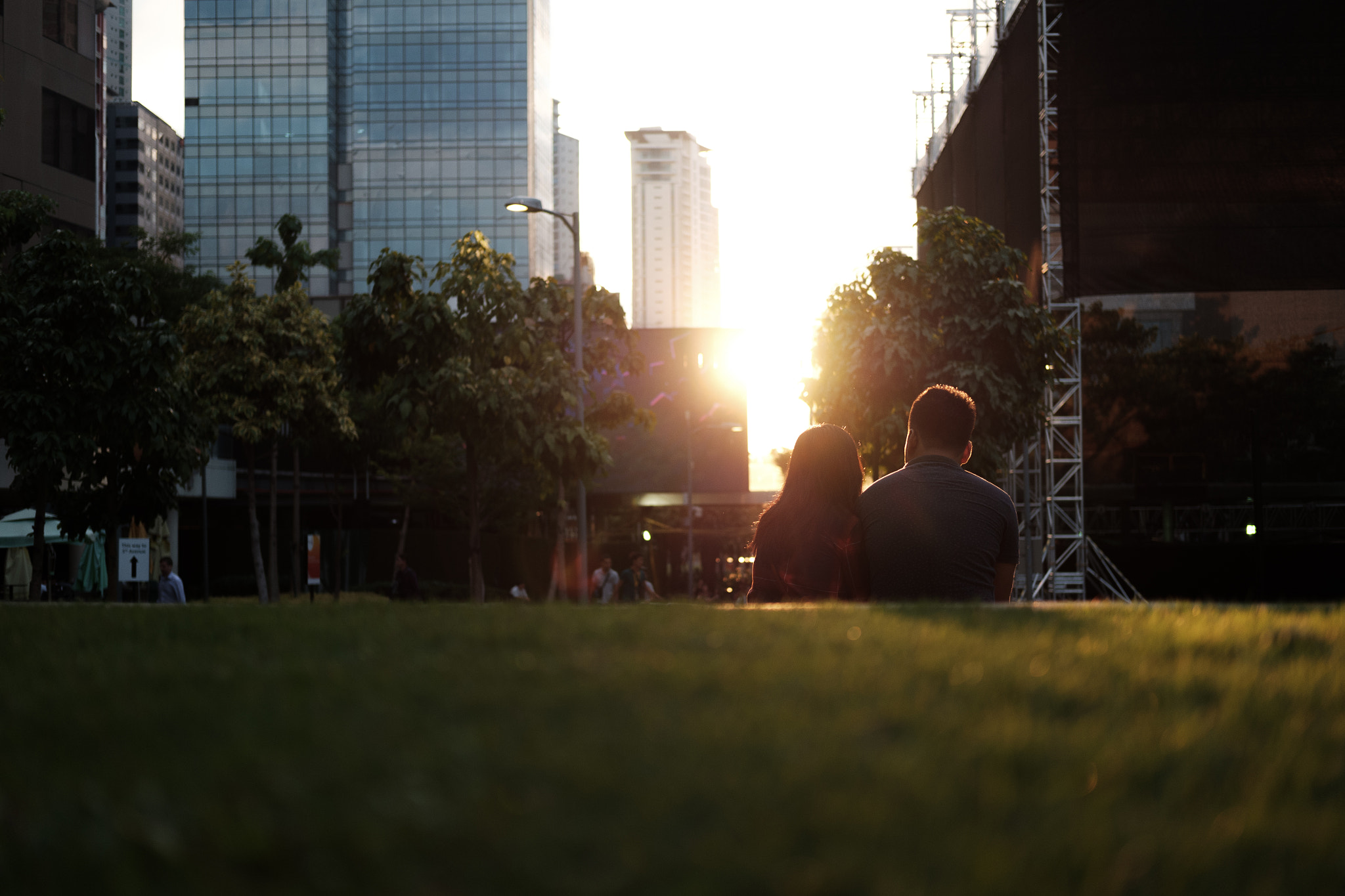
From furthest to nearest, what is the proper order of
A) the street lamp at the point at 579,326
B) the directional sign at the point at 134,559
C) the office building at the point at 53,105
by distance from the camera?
the office building at the point at 53,105 → the street lamp at the point at 579,326 → the directional sign at the point at 134,559

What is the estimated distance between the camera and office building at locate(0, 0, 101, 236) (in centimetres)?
2936

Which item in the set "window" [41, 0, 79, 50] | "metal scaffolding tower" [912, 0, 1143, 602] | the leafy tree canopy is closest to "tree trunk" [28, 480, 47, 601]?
the leafy tree canopy

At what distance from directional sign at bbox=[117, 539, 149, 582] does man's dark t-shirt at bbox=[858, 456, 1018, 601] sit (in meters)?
16.2

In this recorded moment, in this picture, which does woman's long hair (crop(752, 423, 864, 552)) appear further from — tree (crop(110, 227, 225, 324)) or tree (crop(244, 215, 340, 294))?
tree (crop(110, 227, 225, 324))

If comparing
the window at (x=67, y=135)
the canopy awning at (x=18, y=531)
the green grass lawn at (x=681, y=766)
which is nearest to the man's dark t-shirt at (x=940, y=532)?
the green grass lawn at (x=681, y=766)

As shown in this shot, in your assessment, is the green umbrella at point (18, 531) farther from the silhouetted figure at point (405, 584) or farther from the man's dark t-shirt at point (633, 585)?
the man's dark t-shirt at point (633, 585)

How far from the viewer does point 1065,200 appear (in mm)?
24328

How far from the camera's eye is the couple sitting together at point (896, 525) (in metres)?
5.60

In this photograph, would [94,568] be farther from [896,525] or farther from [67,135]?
[896,525]

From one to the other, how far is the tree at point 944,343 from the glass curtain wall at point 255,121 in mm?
75064

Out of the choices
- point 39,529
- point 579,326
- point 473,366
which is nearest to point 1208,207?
point 579,326

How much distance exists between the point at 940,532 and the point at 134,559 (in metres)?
17.0

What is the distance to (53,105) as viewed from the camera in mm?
31094

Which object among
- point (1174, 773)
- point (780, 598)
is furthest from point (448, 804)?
point (780, 598)
